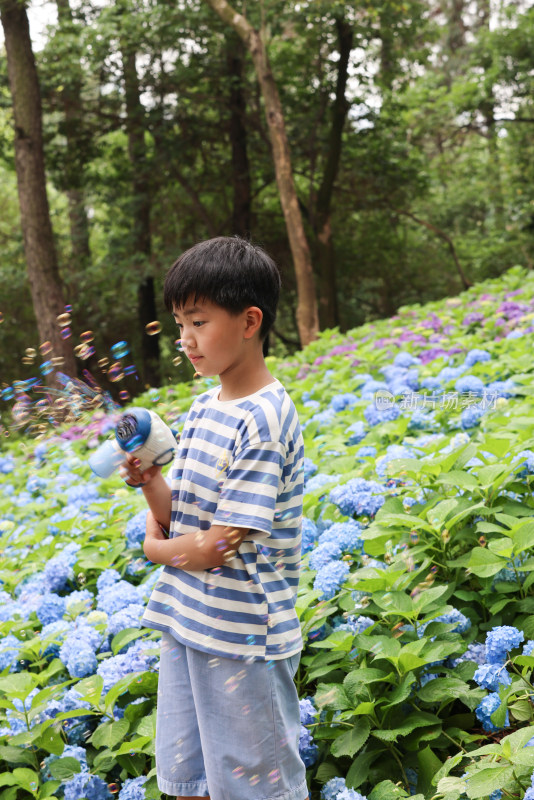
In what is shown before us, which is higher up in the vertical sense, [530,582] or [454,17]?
[454,17]

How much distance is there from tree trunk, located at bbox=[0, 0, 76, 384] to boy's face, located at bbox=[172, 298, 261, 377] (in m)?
7.38

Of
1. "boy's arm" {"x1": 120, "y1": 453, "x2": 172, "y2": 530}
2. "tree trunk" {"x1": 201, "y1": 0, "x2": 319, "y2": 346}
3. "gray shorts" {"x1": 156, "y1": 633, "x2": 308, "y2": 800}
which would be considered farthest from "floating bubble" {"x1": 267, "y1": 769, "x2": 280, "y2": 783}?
"tree trunk" {"x1": 201, "y1": 0, "x2": 319, "y2": 346}

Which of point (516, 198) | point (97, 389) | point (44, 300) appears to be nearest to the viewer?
point (97, 389)

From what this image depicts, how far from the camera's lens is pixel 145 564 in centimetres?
288

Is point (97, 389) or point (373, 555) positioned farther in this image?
point (373, 555)

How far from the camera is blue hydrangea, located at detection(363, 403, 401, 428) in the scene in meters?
3.71

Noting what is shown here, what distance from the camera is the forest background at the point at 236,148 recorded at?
1020 centimetres

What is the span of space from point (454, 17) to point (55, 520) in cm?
2248

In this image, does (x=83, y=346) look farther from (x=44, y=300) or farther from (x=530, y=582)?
(x=44, y=300)

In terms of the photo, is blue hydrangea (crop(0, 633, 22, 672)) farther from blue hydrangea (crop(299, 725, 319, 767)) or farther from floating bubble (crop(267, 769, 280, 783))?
floating bubble (crop(267, 769, 280, 783))

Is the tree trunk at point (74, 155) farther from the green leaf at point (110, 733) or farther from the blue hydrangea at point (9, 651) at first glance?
the green leaf at point (110, 733)

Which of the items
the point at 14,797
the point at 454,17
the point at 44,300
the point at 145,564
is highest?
the point at 454,17

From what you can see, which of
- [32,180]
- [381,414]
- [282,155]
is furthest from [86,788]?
[282,155]

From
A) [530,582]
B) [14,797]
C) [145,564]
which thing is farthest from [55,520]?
[530,582]
